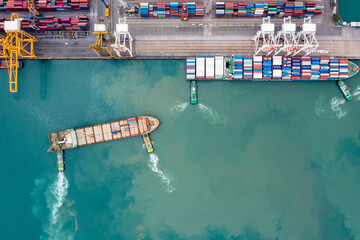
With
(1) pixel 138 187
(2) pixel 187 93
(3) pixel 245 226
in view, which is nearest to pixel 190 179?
(1) pixel 138 187

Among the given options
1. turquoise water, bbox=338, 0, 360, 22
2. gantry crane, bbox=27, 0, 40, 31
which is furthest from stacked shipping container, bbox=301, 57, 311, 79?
gantry crane, bbox=27, 0, 40, 31

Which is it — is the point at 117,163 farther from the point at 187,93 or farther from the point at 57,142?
the point at 187,93

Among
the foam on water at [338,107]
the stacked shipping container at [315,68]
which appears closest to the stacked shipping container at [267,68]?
the stacked shipping container at [315,68]

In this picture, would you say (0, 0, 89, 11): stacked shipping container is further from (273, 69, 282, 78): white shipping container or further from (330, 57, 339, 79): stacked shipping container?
(330, 57, 339, 79): stacked shipping container

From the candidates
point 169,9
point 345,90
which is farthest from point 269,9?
point 345,90

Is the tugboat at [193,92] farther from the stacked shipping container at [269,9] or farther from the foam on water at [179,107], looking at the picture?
the stacked shipping container at [269,9]

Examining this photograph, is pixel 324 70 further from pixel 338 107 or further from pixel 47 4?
pixel 47 4
